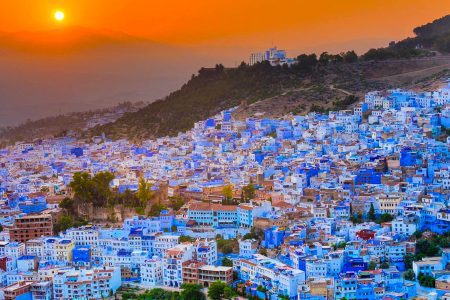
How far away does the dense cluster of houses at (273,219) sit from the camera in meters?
15.7

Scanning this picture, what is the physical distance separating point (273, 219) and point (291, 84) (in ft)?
65.0

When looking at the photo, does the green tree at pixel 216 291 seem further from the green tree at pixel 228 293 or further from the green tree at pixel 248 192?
the green tree at pixel 248 192

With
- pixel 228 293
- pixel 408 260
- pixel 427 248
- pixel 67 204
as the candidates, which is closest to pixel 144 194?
pixel 67 204

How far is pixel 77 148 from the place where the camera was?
34469mm

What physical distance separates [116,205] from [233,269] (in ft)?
20.7

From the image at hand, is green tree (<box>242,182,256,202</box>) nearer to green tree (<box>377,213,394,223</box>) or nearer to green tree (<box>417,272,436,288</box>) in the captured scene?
green tree (<box>377,213,394,223</box>)

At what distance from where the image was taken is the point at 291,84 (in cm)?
3756

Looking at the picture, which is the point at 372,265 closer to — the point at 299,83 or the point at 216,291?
the point at 216,291

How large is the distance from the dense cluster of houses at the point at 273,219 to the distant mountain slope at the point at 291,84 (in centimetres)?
690

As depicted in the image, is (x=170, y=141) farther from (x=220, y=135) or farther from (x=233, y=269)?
(x=233, y=269)

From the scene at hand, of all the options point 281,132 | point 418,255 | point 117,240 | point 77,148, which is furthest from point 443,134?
point 77,148

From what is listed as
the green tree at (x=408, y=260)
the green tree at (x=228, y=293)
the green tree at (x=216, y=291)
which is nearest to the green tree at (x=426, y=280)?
the green tree at (x=408, y=260)

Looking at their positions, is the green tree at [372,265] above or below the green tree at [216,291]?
above

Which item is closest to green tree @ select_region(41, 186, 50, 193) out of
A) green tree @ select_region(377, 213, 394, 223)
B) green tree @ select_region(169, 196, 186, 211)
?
green tree @ select_region(169, 196, 186, 211)
